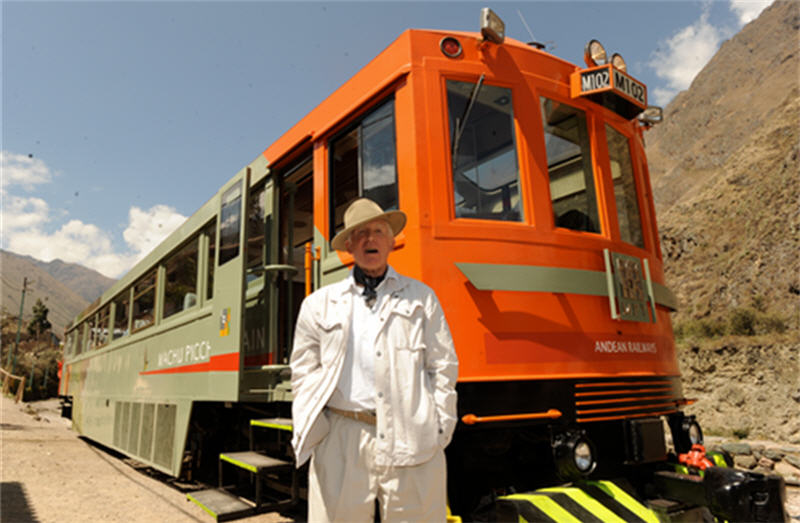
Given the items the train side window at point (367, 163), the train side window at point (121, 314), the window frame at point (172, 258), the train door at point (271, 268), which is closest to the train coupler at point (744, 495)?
the train side window at point (367, 163)

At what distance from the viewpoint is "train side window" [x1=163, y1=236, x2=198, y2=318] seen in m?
6.07

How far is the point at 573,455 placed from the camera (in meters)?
3.16

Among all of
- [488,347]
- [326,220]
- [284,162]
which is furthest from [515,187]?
[284,162]

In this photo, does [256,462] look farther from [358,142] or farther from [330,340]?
[358,142]

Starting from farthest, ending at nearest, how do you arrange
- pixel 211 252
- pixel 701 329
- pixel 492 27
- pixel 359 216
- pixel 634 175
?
pixel 701 329 < pixel 211 252 < pixel 634 175 < pixel 492 27 < pixel 359 216

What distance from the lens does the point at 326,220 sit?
13.6 feet

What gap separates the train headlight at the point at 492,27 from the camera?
3.55 m

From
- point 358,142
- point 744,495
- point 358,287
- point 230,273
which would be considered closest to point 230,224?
point 230,273

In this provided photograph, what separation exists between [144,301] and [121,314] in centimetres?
192

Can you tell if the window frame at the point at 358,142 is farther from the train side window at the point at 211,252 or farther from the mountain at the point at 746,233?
the mountain at the point at 746,233

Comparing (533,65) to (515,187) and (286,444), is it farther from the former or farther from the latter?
(286,444)

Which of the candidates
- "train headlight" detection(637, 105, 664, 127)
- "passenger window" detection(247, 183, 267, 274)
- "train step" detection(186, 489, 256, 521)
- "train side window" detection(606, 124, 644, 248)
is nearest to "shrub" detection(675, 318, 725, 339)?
"train headlight" detection(637, 105, 664, 127)

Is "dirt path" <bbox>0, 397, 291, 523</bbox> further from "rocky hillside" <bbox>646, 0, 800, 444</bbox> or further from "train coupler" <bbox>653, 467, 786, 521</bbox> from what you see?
"rocky hillside" <bbox>646, 0, 800, 444</bbox>

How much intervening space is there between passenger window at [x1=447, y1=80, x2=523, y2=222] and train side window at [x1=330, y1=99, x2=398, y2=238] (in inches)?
16.4
